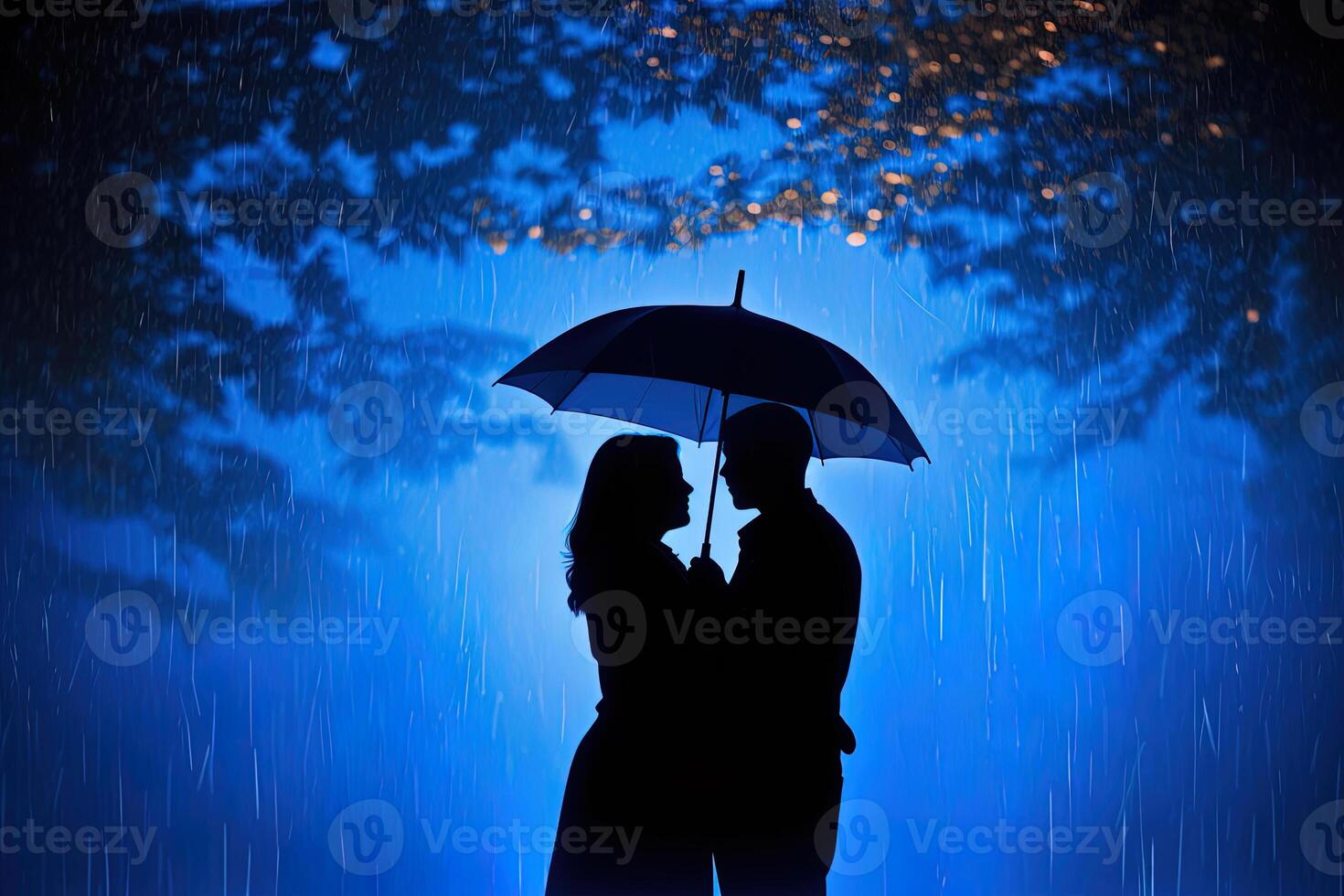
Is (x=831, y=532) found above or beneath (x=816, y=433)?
beneath

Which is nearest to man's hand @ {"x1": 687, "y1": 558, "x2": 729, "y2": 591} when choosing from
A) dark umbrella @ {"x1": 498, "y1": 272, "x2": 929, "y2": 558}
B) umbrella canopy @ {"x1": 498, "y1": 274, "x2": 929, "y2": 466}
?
dark umbrella @ {"x1": 498, "y1": 272, "x2": 929, "y2": 558}

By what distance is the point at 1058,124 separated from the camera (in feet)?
14.7

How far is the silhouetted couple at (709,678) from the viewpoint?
1.70 meters

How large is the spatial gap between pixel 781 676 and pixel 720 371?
0.64 m

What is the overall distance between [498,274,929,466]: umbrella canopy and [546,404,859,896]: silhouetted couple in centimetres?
10

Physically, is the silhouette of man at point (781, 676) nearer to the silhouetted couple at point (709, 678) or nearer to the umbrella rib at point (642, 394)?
the silhouetted couple at point (709, 678)

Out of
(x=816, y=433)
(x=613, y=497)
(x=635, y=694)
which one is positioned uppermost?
(x=816, y=433)

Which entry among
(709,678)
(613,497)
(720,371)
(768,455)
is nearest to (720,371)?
(720,371)

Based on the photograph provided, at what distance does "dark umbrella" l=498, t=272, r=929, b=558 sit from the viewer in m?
1.87

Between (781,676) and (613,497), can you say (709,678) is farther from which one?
(613,497)

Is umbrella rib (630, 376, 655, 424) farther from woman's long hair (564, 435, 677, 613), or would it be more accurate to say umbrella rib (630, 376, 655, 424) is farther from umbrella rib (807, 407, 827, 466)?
woman's long hair (564, 435, 677, 613)

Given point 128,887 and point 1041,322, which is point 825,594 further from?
point 128,887

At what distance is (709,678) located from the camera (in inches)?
68.5

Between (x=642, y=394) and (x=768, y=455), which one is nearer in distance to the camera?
(x=768, y=455)
